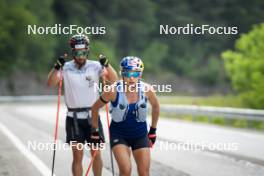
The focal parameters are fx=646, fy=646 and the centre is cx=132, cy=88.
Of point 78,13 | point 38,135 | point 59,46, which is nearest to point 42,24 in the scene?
point 59,46

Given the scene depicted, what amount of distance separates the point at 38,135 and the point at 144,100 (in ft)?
37.5

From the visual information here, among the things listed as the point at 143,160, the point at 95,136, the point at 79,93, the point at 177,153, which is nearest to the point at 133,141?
the point at 143,160

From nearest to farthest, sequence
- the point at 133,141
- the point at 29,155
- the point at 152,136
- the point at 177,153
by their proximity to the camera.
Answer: the point at 133,141
the point at 152,136
the point at 29,155
the point at 177,153

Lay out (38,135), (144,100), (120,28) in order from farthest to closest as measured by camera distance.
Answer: (120,28) → (38,135) → (144,100)

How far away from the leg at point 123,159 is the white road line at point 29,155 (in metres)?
3.77

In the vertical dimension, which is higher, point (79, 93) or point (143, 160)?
point (79, 93)

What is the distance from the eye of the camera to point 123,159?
7.27m

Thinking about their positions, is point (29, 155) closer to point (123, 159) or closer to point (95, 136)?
point (95, 136)

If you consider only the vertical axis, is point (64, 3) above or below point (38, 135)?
above

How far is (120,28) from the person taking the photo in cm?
9331

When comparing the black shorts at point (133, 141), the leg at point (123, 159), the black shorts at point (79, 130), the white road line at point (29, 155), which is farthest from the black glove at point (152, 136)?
the white road line at point (29, 155)

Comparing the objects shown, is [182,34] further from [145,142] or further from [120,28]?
[145,142]

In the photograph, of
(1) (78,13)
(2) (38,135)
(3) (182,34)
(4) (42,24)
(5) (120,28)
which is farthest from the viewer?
(3) (182,34)

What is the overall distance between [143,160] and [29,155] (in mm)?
6807
